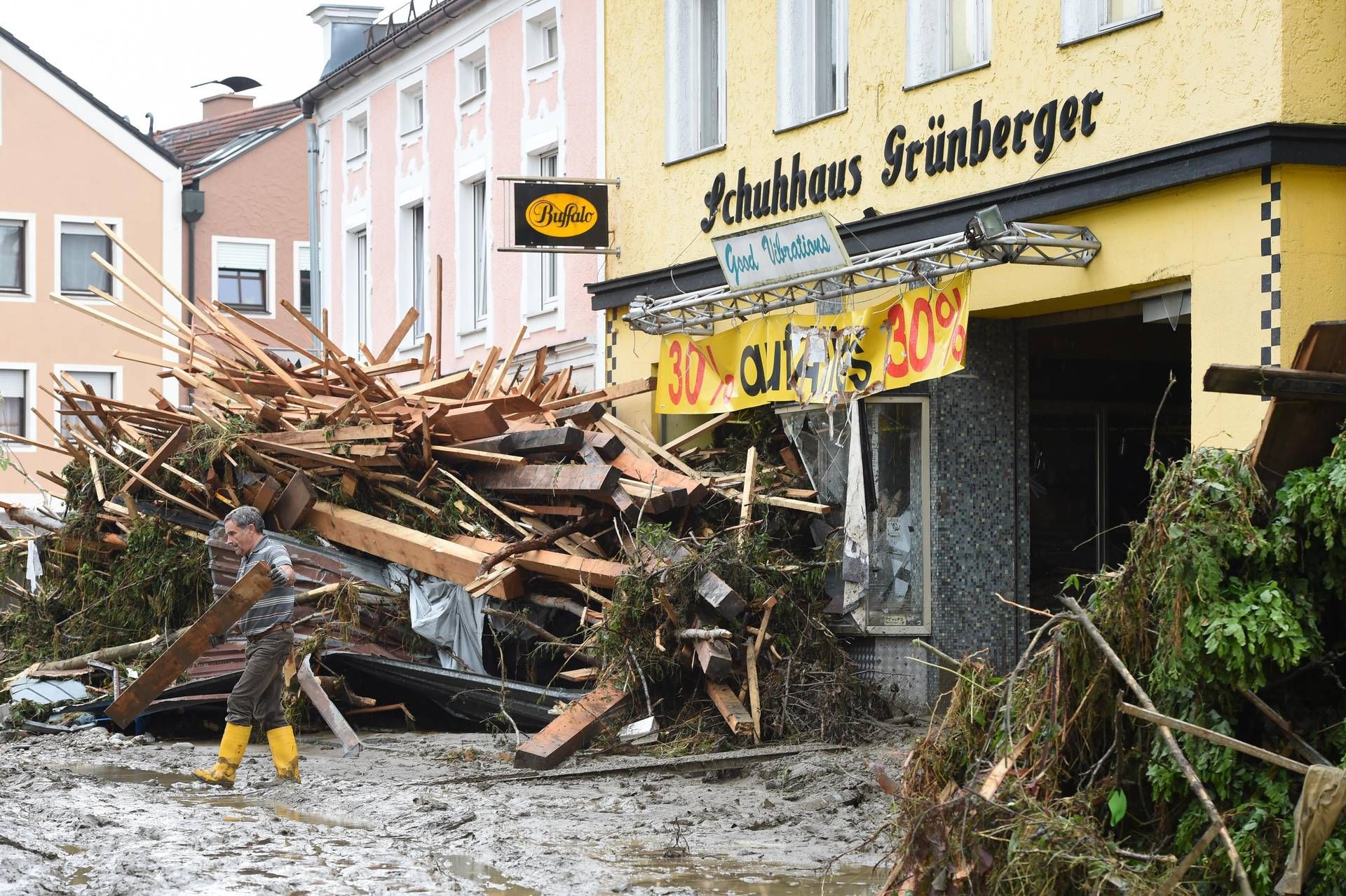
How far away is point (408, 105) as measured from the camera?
2608cm

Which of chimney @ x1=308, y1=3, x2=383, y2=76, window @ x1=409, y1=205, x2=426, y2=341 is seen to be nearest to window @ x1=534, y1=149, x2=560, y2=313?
window @ x1=409, y1=205, x2=426, y2=341

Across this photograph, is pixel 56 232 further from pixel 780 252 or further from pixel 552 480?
pixel 780 252

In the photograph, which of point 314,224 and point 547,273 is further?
point 314,224

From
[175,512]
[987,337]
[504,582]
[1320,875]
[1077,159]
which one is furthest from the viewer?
[175,512]

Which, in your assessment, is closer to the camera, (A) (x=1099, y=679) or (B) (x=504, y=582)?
(A) (x=1099, y=679)

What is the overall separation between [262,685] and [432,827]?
8.51ft

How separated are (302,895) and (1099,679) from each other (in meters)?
3.69

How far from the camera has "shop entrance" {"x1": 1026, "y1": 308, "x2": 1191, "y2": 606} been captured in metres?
15.9

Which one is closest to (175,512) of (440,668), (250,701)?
(440,668)

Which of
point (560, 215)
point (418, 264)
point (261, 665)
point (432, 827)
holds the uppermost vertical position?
point (418, 264)

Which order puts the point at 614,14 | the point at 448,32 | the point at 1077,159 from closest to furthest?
1. the point at 1077,159
2. the point at 614,14
3. the point at 448,32

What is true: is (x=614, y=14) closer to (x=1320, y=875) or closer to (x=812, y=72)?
(x=812, y=72)

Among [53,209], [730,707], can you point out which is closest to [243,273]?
[53,209]

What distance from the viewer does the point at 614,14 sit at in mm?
19328
